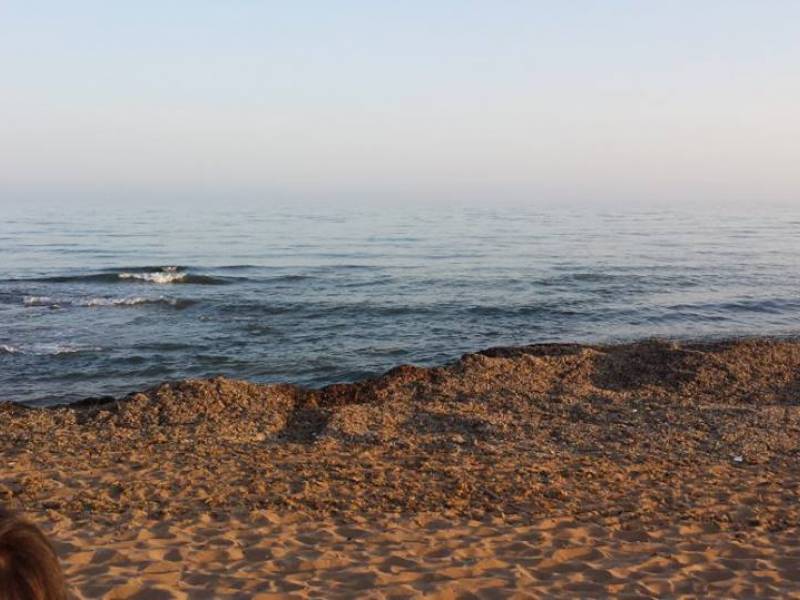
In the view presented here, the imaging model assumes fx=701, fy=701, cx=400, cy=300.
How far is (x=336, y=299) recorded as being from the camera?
21.0 m

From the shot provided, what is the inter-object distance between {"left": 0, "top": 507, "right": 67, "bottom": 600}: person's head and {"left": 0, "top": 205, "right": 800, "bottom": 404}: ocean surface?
11516 mm

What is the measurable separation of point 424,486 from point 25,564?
576 centimetres

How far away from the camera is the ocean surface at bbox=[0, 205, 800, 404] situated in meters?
14.3

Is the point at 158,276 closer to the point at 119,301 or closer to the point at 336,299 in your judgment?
the point at 119,301

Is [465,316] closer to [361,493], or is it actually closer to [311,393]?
[311,393]

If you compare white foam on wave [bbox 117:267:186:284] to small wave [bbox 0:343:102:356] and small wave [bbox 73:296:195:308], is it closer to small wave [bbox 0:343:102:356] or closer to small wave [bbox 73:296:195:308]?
small wave [bbox 73:296:195:308]

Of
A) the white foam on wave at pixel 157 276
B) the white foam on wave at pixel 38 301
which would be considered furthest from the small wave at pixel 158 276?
the white foam on wave at pixel 38 301

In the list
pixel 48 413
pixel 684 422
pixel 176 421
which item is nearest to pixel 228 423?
pixel 176 421

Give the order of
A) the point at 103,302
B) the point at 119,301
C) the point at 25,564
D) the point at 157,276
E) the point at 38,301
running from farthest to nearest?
1. the point at 157,276
2. the point at 119,301
3. the point at 103,302
4. the point at 38,301
5. the point at 25,564

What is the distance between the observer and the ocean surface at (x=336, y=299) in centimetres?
1429

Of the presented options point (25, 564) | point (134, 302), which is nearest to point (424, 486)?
point (25, 564)

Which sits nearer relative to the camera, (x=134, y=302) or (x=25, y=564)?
(x=25, y=564)

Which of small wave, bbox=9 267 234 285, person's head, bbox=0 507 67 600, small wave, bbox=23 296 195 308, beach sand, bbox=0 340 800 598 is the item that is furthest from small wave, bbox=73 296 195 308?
person's head, bbox=0 507 67 600

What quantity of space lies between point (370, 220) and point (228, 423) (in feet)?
151
